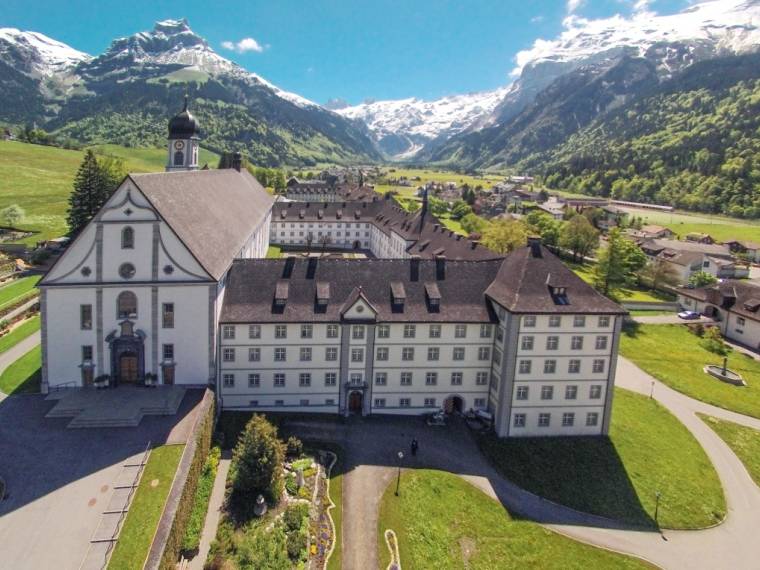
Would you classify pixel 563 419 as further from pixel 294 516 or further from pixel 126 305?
pixel 126 305

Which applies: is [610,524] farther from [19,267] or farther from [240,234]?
[19,267]

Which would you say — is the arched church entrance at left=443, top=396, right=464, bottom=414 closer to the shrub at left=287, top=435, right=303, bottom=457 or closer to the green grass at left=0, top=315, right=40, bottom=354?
the shrub at left=287, top=435, right=303, bottom=457

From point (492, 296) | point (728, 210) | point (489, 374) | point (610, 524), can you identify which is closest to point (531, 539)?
point (610, 524)

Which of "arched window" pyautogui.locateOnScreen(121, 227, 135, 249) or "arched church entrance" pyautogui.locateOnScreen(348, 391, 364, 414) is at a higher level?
"arched window" pyautogui.locateOnScreen(121, 227, 135, 249)

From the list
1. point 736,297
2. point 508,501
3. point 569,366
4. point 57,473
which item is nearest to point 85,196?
point 57,473

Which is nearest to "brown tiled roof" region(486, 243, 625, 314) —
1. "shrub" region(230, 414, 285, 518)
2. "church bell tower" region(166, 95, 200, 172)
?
"shrub" region(230, 414, 285, 518)

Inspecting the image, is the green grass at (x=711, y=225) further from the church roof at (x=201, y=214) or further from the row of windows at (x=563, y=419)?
the church roof at (x=201, y=214)
